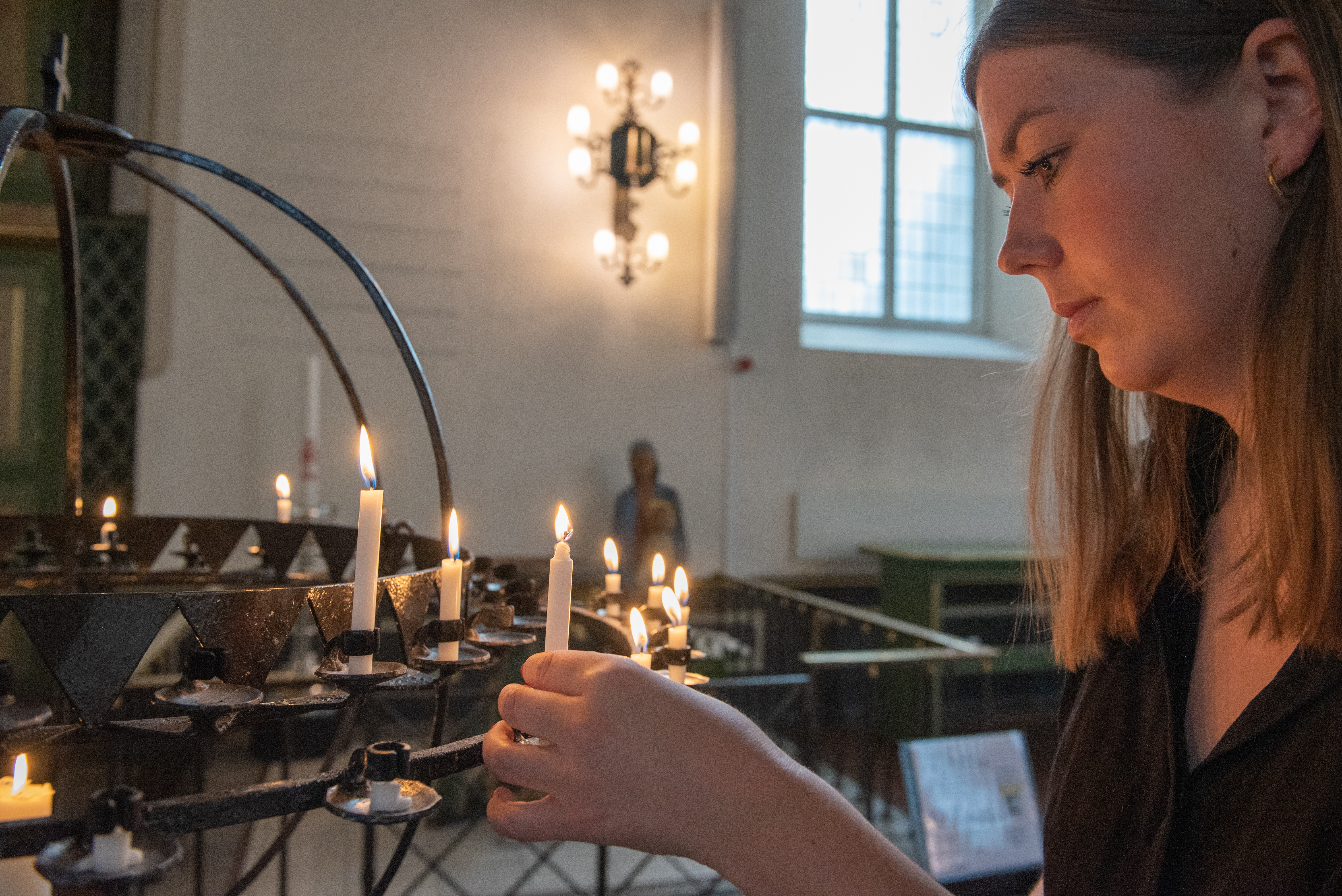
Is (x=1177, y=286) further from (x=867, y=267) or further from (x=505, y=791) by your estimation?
(x=867, y=267)

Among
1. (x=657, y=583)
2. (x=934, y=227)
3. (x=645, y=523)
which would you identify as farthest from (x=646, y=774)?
(x=934, y=227)

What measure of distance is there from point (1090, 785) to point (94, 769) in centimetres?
280

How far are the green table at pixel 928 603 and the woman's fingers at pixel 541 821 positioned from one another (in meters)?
4.30

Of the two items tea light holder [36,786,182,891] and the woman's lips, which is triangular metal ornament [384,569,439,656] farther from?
the woman's lips

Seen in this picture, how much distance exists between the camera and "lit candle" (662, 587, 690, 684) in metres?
0.82

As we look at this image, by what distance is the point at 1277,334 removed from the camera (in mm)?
789

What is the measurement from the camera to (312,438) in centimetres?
467

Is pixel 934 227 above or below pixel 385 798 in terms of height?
above

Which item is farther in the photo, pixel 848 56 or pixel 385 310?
pixel 848 56

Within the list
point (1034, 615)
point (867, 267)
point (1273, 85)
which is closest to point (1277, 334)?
point (1273, 85)

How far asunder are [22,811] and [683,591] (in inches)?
25.2

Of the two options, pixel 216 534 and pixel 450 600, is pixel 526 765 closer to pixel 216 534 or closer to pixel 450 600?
pixel 450 600

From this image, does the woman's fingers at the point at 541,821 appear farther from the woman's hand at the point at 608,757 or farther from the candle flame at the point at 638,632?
Result: the candle flame at the point at 638,632

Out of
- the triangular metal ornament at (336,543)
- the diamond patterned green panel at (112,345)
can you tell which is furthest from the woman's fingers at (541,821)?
the diamond patterned green panel at (112,345)
